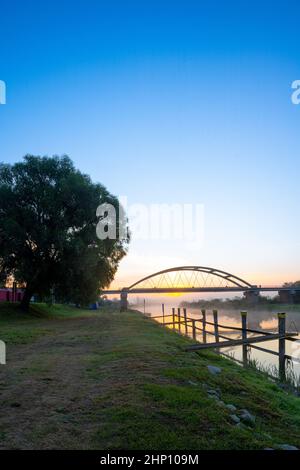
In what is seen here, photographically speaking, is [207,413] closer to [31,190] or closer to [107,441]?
[107,441]

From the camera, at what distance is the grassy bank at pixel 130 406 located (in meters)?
4.37

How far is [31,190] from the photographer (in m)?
28.3

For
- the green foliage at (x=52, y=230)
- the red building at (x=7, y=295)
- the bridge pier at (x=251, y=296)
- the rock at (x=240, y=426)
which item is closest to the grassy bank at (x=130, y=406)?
the rock at (x=240, y=426)

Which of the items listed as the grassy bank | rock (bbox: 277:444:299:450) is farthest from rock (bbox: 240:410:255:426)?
rock (bbox: 277:444:299:450)

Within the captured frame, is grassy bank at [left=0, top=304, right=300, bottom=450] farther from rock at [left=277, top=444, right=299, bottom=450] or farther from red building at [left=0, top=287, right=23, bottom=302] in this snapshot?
red building at [left=0, top=287, right=23, bottom=302]

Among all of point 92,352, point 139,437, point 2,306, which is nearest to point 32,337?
point 92,352

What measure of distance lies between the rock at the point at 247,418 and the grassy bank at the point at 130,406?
0.08 metres

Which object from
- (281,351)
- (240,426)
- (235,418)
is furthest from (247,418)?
(281,351)

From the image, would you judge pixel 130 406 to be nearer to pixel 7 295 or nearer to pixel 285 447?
pixel 285 447

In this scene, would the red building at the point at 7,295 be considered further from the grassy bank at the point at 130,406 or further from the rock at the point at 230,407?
the rock at the point at 230,407

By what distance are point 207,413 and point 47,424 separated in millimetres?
2203

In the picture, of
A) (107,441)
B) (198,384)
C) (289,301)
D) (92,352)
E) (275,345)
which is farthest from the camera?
(289,301)

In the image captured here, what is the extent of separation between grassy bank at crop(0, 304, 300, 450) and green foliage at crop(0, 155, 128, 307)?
59.1 feet

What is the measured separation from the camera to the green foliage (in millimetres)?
27062
